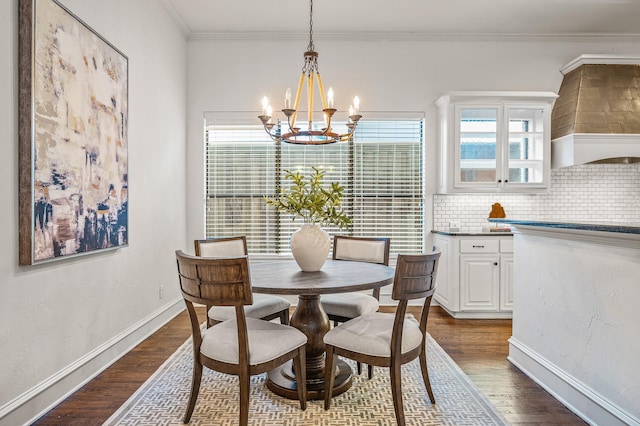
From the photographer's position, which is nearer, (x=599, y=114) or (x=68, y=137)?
(x=68, y=137)

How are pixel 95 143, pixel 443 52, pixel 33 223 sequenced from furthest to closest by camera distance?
pixel 443 52, pixel 95 143, pixel 33 223

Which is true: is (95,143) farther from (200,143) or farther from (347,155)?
(347,155)

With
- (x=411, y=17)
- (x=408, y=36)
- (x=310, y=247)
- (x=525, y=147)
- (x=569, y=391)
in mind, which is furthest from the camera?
(x=408, y=36)

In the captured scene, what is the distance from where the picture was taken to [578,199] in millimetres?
4438

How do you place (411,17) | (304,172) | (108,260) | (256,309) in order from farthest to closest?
(304,172) → (411,17) → (108,260) → (256,309)

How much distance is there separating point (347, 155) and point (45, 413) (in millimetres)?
3455

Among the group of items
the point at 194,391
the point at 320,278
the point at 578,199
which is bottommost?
the point at 194,391

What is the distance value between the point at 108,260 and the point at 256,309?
3.74 feet

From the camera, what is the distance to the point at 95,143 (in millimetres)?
2578

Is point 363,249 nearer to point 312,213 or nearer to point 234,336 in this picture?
point 312,213

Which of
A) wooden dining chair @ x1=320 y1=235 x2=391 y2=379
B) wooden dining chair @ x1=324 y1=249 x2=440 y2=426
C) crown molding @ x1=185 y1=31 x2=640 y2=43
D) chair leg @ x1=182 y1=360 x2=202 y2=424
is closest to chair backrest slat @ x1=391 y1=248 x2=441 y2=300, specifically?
wooden dining chair @ x1=324 y1=249 x2=440 y2=426

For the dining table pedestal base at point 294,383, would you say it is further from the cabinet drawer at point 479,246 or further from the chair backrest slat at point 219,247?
the cabinet drawer at point 479,246

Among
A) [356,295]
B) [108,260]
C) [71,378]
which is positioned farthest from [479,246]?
[71,378]

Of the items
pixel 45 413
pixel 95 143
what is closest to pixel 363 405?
pixel 45 413
